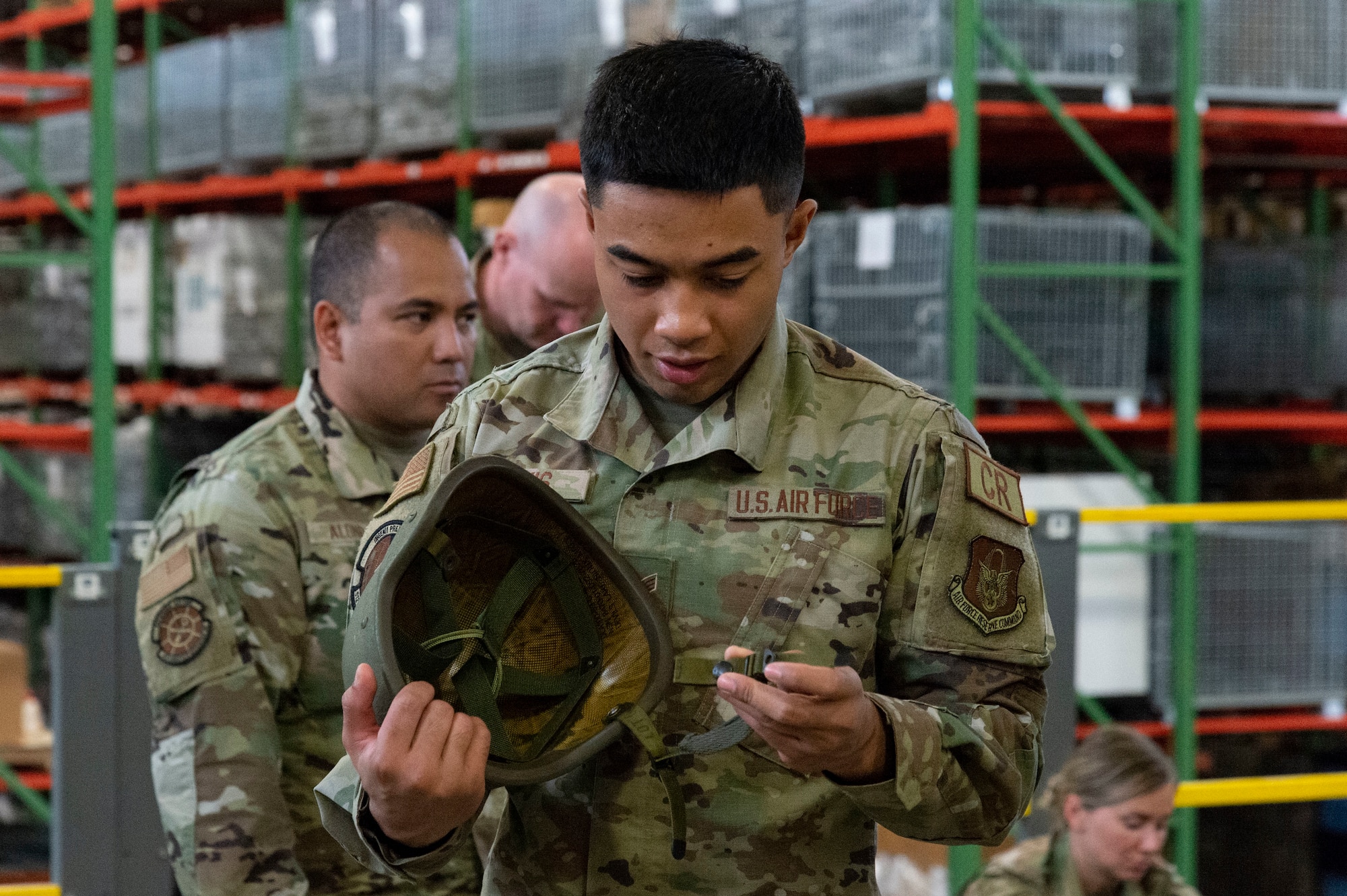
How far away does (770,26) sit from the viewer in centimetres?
557

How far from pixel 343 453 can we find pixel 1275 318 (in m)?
4.55

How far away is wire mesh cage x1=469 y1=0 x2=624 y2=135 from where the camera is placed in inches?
244

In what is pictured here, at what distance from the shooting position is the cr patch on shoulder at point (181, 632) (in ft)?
6.60

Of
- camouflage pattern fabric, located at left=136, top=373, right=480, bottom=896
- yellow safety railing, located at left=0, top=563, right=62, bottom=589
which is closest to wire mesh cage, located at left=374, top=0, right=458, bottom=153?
yellow safety railing, located at left=0, top=563, right=62, bottom=589

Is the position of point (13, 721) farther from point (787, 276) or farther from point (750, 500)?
point (750, 500)

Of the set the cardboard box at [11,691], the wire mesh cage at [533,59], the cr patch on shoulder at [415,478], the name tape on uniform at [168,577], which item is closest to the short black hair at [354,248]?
the name tape on uniform at [168,577]

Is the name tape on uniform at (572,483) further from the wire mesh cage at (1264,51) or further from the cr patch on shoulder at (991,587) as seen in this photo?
the wire mesh cage at (1264,51)

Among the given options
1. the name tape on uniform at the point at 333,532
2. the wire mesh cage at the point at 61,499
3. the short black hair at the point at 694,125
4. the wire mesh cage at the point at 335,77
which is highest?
the wire mesh cage at the point at 335,77

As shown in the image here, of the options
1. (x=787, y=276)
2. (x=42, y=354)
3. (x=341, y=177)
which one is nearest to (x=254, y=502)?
(x=787, y=276)

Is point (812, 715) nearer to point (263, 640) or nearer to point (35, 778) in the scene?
point (263, 640)

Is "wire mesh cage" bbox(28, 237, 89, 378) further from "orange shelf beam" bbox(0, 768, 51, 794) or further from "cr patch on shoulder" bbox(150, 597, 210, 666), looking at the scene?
"cr patch on shoulder" bbox(150, 597, 210, 666)

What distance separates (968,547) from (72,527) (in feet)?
18.1

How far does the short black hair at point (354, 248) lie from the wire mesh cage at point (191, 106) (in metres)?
5.82

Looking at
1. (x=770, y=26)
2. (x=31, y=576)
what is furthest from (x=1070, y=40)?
(x=31, y=576)
